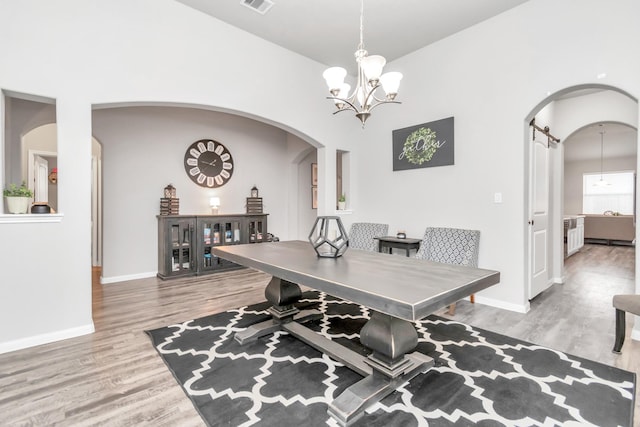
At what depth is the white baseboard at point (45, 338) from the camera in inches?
96.3

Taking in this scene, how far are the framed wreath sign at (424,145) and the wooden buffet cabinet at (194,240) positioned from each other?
9.19ft

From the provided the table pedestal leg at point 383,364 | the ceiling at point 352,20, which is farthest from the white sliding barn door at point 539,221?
the table pedestal leg at point 383,364

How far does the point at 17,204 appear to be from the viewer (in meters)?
2.52

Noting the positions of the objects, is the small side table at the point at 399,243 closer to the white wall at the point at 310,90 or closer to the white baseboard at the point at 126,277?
the white wall at the point at 310,90

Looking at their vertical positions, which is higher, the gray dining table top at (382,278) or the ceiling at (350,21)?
the ceiling at (350,21)

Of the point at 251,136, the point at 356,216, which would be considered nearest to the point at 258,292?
the point at 356,216

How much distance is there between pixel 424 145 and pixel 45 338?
14.9 ft

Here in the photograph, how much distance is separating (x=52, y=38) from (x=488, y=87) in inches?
173

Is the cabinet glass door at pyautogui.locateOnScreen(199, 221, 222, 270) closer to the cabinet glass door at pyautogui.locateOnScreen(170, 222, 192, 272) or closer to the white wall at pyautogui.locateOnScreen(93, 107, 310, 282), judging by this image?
the cabinet glass door at pyautogui.locateOnScreen(170, 222, 192, 272)

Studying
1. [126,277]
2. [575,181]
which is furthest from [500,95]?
[575,181]

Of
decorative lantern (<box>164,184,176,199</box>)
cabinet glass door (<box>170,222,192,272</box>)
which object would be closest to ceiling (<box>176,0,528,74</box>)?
decorative lantern (<box>164,184,176,199</box>)

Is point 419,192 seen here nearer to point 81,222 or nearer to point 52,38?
point 81,222

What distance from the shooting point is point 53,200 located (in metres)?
6.64

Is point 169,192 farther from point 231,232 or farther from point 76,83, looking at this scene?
point 76,83
